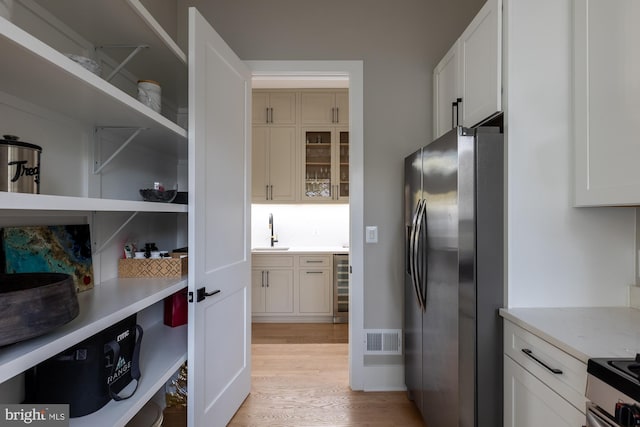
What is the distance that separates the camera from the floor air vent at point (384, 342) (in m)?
2.29

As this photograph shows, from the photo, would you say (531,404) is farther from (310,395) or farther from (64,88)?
(64,88)

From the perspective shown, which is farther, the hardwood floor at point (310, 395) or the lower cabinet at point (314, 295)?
the lower cabinet at point (314, 295)

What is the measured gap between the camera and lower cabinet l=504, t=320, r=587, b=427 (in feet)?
3.14

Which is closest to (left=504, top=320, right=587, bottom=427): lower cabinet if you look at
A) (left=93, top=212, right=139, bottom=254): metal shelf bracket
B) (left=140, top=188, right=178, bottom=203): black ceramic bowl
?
(left=140, top=188, right=178, bottom=203): black ceramic bowl

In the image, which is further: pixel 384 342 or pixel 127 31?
pixel 384 342

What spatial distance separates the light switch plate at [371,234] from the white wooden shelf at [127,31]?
1551mm

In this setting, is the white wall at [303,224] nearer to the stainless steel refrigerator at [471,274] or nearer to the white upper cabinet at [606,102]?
the stainless steel refrigerator at [471,274]

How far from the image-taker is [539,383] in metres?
1.10

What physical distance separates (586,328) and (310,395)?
68.6 inches

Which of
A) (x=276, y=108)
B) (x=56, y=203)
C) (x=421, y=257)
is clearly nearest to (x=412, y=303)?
(x=421, y=257)

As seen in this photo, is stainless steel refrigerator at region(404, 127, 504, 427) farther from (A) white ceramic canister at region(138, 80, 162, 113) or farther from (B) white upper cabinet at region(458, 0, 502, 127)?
(A) white ceramic canister at region(138, 80, 162, 113)

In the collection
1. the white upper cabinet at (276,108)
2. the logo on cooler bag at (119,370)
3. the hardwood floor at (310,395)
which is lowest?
the hardwood floor at (310,395)

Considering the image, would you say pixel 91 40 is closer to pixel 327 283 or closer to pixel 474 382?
pixel 474 382

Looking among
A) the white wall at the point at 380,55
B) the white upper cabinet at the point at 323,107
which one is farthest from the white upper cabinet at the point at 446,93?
the white upper cabinet at the point at 323,107
